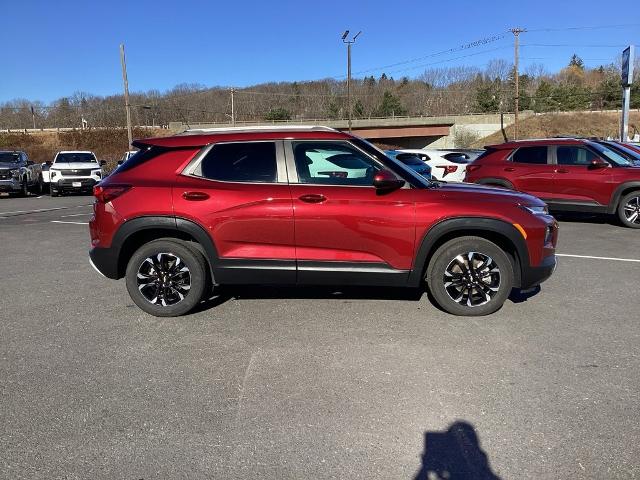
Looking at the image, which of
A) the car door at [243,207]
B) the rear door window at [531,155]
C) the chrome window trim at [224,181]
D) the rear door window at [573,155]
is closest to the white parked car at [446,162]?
the rear door window at [531,155]

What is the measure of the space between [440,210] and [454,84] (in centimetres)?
13778

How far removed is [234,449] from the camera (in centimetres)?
288

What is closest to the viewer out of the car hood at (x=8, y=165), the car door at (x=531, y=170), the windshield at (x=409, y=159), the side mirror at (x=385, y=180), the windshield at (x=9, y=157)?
the side mirror at (x=385, y=180)

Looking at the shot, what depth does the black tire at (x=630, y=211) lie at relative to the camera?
10.2 meters

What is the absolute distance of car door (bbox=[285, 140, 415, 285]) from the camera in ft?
15.6

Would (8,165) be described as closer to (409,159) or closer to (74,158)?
(74,158)

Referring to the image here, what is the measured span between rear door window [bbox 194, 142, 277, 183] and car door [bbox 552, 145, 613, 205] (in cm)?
787

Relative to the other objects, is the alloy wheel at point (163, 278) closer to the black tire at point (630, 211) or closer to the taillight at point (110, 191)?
the taillight at point (110, 191)

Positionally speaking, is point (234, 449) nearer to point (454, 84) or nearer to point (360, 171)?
point (360, 171)

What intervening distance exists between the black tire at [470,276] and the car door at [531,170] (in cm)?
667

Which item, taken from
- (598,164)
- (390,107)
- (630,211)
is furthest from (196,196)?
(390,107)

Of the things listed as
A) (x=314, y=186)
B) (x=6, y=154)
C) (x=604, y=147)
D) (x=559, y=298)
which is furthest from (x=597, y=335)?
(x=6, y=154)

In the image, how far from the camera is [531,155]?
1107cm

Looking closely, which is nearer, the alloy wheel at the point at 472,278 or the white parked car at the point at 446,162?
the alloy wheel at the point at 472,278
